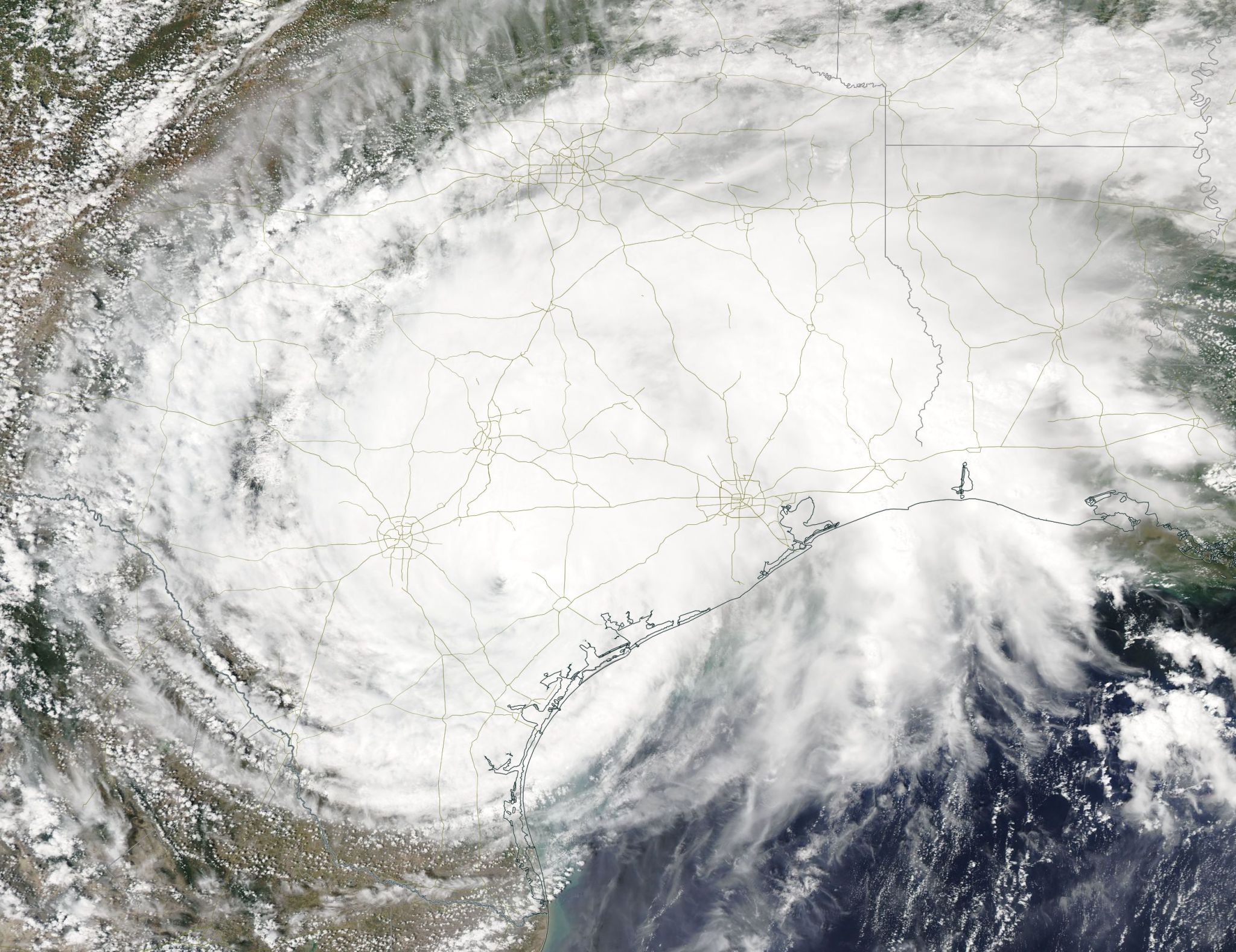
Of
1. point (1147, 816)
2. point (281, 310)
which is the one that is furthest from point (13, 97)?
point (1147, 816)

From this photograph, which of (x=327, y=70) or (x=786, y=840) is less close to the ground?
(x=327, y=70)

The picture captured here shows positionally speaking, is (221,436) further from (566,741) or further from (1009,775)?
(1009,775)

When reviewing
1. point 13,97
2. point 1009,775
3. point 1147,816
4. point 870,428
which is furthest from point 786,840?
point 13,97

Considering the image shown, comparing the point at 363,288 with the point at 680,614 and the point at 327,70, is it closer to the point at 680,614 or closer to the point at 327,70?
the point at 327,70

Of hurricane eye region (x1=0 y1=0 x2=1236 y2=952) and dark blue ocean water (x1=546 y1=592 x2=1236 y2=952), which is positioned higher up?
hurricane eye region (x1=0 y1=0 x2=1236 y2=952)

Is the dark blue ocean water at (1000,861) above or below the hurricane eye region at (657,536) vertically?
below

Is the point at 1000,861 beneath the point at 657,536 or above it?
beneath

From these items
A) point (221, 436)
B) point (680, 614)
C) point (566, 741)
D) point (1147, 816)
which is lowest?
point (1147, 816)
